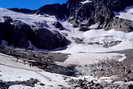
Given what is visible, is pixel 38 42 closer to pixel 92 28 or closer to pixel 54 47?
pixel 54 47

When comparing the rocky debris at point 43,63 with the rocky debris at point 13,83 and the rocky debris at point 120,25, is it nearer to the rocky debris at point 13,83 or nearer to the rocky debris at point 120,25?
the rocky debris at point 13,83

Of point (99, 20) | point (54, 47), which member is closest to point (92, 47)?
point (54, 47)

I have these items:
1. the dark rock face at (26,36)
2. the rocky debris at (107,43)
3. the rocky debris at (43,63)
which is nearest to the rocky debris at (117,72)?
the rocky debris at (43,63)

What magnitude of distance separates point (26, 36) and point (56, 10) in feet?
213

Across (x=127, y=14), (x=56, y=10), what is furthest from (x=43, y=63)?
(x=56, y=10)

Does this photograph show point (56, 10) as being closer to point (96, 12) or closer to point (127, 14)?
point (96, 12)

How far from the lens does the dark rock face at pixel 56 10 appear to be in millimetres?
136775

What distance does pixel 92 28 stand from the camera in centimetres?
11088

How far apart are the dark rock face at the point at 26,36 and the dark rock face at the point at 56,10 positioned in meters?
51.9

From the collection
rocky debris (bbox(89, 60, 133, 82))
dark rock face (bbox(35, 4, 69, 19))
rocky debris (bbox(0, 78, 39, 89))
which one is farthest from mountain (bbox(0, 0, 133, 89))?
rocky debris (bbox(0, 78, 39, 89))

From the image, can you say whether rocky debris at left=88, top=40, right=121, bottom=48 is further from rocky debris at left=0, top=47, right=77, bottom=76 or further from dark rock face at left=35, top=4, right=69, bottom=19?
dark rock face at left=35, top=4, right=69, bottom=19

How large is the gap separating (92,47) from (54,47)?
13.6m

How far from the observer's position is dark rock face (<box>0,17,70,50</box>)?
7369 cm

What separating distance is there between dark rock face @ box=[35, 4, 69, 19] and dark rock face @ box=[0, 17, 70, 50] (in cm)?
5191
